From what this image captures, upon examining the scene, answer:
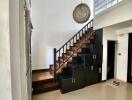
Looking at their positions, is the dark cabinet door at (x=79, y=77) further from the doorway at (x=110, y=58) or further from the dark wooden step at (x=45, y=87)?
the doorway at (x=110, y=58)

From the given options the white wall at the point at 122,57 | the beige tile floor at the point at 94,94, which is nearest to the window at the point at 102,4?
the white wall at the point at 122,57

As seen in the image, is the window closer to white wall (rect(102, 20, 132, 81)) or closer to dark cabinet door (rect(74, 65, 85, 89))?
white wall (rect(102, 20, 132, 81))

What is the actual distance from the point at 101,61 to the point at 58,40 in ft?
7.14

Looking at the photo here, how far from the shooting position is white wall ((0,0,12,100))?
669mm

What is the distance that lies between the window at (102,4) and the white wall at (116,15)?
12cm

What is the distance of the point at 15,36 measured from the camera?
83 cm

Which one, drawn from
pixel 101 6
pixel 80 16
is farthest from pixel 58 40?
pixel 101 6

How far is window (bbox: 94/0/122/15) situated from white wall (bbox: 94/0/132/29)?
0.12 meters

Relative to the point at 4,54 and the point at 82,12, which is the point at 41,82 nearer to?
the point at 82,12

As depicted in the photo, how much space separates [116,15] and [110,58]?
248 cm

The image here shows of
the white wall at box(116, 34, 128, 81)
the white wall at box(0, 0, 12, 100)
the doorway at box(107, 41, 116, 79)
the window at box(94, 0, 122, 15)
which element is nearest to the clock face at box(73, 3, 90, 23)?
the window at box(94, 0, 122, 15)

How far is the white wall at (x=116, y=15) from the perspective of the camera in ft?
9.20

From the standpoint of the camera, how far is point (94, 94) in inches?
141

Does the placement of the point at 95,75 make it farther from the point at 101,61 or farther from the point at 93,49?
the point at 93,49
